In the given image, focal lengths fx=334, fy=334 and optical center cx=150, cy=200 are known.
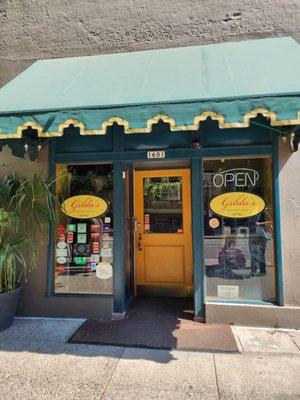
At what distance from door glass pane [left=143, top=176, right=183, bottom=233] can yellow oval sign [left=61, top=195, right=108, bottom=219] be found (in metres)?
1.26

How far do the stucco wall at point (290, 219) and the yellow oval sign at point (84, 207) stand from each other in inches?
108

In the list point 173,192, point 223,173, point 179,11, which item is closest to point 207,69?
point 223,173

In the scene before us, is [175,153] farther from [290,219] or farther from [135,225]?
[290,219]

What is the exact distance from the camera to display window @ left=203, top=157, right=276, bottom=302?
16.4 ft

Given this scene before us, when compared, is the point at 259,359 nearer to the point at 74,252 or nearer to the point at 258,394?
the point at 258,394

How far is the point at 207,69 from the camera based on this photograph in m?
4.61

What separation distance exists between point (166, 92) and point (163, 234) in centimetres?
303

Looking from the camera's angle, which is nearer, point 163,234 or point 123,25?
point 123,25

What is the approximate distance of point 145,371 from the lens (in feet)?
11.8

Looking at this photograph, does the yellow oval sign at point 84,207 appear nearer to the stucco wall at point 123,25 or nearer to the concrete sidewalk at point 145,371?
the concrete sidewalk at point 145,371

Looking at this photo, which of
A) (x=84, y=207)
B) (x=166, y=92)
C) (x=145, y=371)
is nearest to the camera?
(x=145, y=371)

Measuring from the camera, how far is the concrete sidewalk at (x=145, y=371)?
322cm

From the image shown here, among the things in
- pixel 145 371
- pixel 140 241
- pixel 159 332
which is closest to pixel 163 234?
pixel 140 241

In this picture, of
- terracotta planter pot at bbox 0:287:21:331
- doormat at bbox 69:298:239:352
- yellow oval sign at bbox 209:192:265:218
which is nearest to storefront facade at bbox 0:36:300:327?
yellow oval sign at bbox 209:192:265:218
